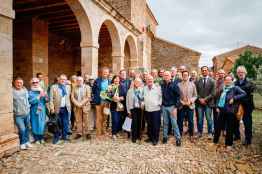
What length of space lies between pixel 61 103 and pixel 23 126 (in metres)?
0.88

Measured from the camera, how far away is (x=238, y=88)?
4.30m

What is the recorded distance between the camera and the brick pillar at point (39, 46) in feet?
24.6

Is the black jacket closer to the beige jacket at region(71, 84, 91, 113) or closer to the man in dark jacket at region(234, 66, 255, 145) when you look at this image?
the man in dark jacket at region(234, 66, 255, 145)

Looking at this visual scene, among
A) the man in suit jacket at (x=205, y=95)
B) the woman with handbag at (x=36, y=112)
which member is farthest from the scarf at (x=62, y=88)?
the man in suit jacket at (x=205, y=95)

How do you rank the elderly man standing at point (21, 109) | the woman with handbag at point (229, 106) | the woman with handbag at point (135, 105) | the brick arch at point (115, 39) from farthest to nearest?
the brick arch at point (115, 39) → the woman with handbag at point (135, 105) → the woman with handbag at point (229, 106) → the elderly man standing at point (21, 109)

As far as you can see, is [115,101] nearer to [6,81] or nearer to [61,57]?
[6,81]

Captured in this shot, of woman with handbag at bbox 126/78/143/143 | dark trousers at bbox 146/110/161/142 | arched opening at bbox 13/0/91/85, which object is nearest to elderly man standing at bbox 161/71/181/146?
dark trousers at bbox 146/110/161/142

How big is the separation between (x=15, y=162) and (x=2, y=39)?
2.16 m

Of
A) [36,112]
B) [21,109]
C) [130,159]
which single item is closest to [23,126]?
[21,109]

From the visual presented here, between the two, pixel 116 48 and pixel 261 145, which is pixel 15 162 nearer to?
pixel 261 145

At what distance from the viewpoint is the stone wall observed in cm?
1680

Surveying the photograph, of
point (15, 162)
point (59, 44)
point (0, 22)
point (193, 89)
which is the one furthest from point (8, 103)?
point (59, 44)

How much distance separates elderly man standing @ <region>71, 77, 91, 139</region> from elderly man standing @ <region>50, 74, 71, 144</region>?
183 mm

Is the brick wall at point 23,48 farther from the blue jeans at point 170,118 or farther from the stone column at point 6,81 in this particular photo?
the blue jeans at point 170,118
